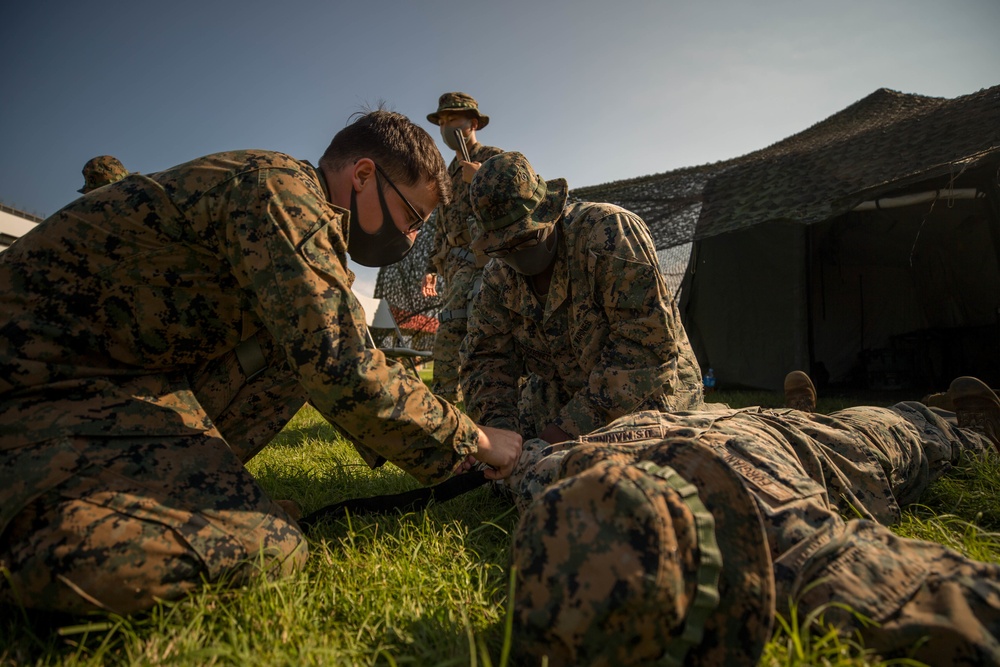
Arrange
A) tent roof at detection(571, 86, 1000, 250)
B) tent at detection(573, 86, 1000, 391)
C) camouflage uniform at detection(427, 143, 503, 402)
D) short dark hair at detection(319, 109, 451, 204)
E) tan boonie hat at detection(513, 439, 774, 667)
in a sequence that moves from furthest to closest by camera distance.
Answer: tent at detection(573, 86, 1000, 391), tent roof at detection(571, 86, 1000, 250), camouflage uniform at detection(427, 143, 503, 402), short dark hair at detection(319, 109, 451, 204), tan boonie hat at detection(513, 439, 774, 667)

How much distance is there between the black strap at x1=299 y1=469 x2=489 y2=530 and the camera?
7.43ft

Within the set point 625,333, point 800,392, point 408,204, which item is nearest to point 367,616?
point 408,204

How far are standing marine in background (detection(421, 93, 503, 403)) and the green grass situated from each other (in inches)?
114

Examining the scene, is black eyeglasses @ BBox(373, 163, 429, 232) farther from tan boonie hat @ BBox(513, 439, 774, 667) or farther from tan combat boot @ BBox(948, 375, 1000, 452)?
tan combat boot @ BBox(948, 375, 1000, 452)

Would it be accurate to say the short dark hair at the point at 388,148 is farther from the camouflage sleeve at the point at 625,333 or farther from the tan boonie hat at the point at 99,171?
the tan boonie hat at the point at 99,171

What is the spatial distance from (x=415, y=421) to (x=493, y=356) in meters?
1.68

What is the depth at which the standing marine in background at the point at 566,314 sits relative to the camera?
9.11 feet

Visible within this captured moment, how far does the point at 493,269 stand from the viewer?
3.49 m

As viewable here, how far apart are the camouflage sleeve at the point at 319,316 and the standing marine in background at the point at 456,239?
123 inches

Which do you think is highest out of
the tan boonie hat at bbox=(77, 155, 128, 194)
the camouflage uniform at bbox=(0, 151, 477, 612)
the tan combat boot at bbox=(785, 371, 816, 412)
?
the tan boonie hat at bbox=(77, 155, 128, 194)

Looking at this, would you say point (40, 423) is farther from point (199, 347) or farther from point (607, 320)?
point (607, 320)

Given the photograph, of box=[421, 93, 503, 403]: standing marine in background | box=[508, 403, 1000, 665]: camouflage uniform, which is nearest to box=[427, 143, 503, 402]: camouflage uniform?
box=[421, 93, 503, 403]: standing marine in background

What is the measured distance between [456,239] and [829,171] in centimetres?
420

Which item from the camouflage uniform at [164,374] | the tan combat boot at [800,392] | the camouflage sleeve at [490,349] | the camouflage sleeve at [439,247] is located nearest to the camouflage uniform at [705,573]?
the camouflage uniform at [164,374]
